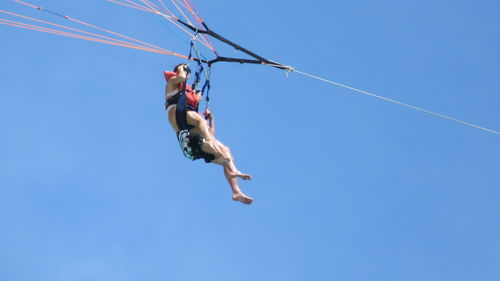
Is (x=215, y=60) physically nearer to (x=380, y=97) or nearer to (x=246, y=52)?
(x=246, y=52)

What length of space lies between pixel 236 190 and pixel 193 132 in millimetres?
890

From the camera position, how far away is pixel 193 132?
8227 millimetres

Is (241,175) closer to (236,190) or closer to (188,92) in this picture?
(236,190)

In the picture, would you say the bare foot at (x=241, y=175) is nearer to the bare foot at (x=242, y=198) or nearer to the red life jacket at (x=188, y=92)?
the bare foot at (x=242, y=198)

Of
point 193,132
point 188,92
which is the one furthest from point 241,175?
point 188,92

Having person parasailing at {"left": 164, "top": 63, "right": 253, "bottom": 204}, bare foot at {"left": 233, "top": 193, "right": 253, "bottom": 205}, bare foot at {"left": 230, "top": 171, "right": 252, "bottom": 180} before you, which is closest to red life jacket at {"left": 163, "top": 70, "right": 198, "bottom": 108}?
person parasailing at {"left": 164, "top": 63, "right": 253, "bottom": 204}

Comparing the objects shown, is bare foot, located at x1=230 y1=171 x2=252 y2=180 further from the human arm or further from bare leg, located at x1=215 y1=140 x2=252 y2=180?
the human arm

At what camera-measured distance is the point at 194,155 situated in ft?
26.9

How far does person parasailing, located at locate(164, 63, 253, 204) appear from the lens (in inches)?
319

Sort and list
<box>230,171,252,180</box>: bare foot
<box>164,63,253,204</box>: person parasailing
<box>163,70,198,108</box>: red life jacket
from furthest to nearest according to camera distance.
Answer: <box>163,70,198,108</box>: red life jacket
<box>164,63,253,204</box>: person parasailing
<box>230,171,252,180</box>: bare foot

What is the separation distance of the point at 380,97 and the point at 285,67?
56.3 inches

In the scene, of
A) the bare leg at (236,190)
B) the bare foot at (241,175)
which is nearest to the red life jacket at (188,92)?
the bare leg at (236,190)

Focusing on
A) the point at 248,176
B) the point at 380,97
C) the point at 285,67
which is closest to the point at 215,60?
the point at 285,67

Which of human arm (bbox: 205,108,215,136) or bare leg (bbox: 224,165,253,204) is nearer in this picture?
bare leg (bbox: 224,165,253,204)
